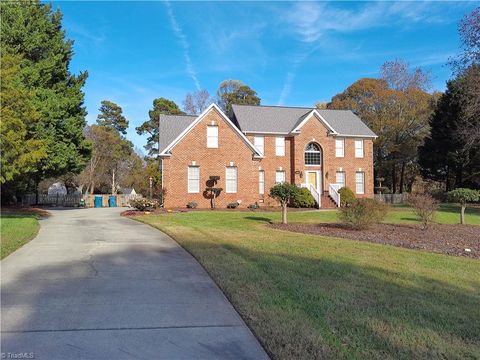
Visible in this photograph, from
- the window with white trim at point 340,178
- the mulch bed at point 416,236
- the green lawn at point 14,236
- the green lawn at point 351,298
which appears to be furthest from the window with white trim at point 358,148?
the green lawn at point 14,236

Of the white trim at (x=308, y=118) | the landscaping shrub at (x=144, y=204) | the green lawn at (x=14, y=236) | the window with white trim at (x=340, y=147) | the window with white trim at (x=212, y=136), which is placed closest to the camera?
the green lawn at (x=14, y=236)

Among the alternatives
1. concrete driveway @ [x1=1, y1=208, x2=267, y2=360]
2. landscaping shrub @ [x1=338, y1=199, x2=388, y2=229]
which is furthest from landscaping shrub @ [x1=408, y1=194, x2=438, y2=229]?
Result: concrete driveway @ [x1=1, y1=208, x2=267, y2=360]

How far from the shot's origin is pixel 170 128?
3183cm

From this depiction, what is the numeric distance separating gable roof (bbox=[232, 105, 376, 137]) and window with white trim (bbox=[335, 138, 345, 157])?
2.14 ft

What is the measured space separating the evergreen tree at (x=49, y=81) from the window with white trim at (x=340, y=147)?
20.5 meters

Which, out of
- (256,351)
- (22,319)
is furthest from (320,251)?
(22,319)

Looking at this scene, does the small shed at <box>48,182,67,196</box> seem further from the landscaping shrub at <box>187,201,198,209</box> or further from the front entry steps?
the front entry steps

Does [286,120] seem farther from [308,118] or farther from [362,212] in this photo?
[362,212]

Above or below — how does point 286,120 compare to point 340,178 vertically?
above

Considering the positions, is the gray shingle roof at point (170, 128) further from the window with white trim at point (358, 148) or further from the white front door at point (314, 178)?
the window with white trim at point (358, 148)

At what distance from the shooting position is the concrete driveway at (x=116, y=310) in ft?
13.9

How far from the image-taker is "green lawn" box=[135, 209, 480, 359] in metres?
4.30

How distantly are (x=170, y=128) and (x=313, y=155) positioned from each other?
12131mm

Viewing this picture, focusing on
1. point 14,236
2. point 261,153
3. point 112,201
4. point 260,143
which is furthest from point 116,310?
point 112,201
